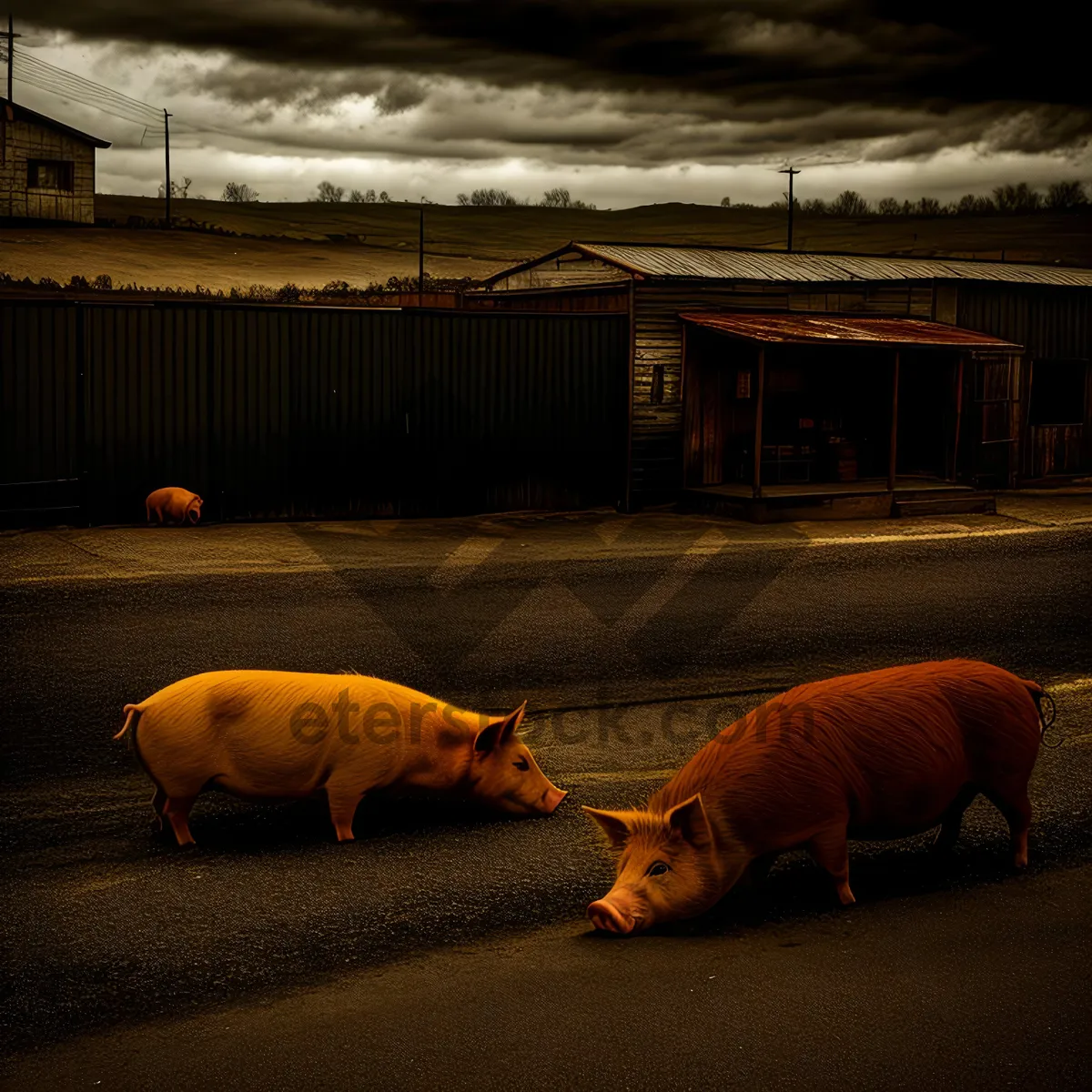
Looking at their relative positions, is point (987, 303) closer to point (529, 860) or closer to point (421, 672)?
point (421, 672)

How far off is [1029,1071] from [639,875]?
1520mm

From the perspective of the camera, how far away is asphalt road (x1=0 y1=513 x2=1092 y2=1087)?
5.17 meters

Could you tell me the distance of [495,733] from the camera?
6289mm

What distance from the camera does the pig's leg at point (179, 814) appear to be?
6.13m

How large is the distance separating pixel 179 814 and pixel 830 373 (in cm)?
1911

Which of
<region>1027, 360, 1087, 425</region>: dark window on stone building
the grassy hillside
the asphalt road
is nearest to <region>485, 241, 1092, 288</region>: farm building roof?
→ <region>1027, 360, 1087, 425</region>: dark window on stone building

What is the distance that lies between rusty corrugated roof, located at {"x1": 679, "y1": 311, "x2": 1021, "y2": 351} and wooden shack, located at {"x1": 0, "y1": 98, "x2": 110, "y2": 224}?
40.1 m

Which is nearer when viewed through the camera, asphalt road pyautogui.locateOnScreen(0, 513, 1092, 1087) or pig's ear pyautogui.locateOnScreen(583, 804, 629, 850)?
pig's ear pyautogui.locateOnScreen(583, 804, 629, 850)

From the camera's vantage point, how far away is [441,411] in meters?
19.1

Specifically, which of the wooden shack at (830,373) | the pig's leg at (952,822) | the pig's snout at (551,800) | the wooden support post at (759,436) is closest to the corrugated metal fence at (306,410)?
the wooden shack at (830,373)

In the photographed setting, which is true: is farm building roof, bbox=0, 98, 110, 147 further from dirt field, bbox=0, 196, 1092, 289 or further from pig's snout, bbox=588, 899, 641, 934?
pig's snout, bbox=588, 899, 641, 934

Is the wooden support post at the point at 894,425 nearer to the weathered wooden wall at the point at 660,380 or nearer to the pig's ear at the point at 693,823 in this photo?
the weathered wooden wall at the point at 660,380

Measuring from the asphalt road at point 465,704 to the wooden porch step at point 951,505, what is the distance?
3.67m

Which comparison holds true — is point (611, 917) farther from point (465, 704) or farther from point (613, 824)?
point (465, 704)
